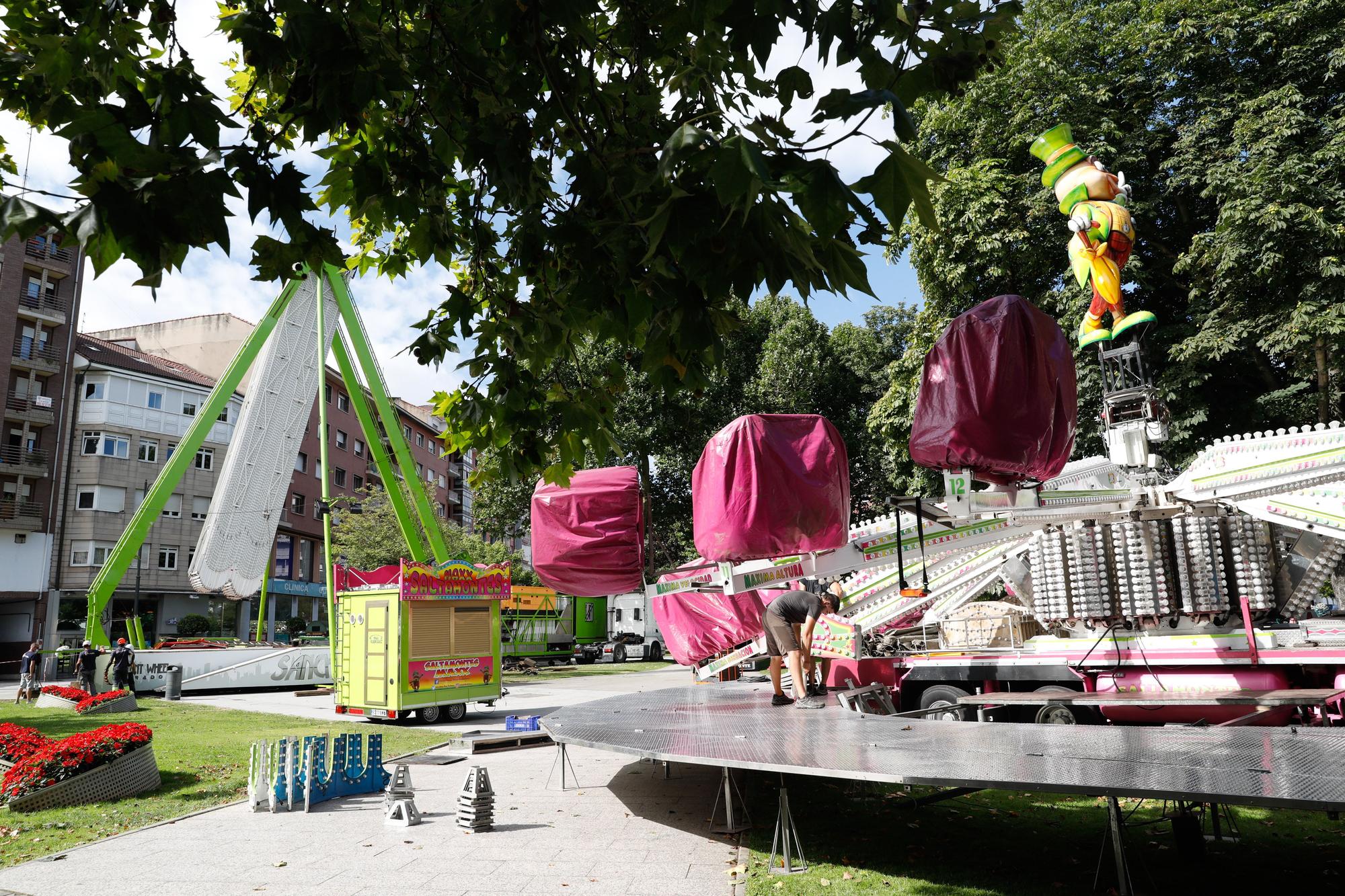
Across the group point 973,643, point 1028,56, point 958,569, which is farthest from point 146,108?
point 1028,56

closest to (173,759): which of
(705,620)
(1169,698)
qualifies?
(705,620)

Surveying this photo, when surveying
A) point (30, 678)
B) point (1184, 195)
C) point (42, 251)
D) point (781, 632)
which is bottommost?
point (30, 678)

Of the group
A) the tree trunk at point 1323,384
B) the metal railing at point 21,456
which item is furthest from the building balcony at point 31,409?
the tree trunk at point 1323,384

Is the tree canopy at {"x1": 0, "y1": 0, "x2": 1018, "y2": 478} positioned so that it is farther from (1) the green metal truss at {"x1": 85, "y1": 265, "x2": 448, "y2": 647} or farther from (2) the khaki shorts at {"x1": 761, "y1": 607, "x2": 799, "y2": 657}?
(1) the green metal truss at {"x1": 85, "y1": 265, "x2": 448, "y2": 647}

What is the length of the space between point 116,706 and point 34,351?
27.5 meters

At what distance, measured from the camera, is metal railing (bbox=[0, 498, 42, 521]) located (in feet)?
116

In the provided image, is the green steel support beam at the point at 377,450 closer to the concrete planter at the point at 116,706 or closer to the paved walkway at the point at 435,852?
the concrete planter at the point at 116,706

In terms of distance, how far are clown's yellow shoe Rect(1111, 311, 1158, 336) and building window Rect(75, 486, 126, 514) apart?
4031 centimetres

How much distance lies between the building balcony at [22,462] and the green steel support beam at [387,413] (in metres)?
23.5

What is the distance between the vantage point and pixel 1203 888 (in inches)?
214

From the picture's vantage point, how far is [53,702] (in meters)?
19.1

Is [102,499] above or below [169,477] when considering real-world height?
above

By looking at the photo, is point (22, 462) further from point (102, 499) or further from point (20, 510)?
point (102, 499)

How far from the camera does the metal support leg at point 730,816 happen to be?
691cm
